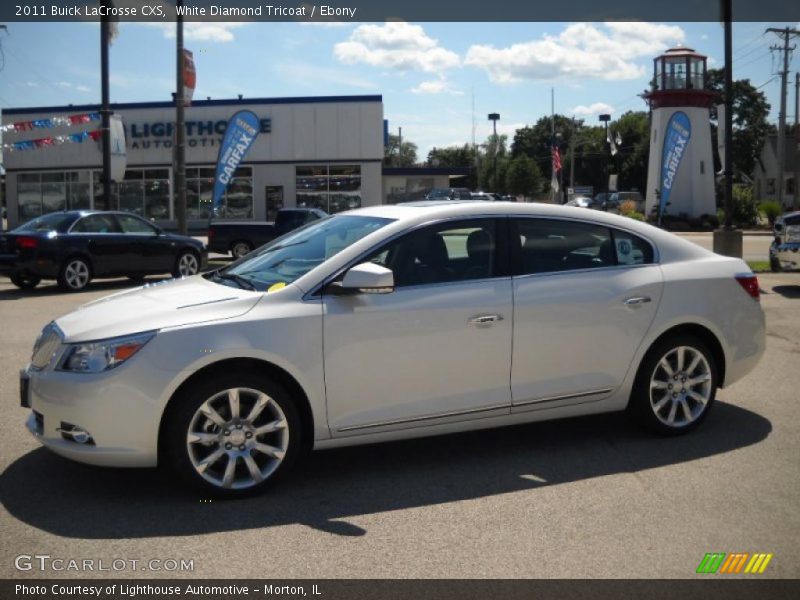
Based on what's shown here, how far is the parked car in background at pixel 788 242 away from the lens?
14.6 meters

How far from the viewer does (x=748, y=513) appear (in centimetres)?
447

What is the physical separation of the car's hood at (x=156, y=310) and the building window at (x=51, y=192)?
43231 millimetres

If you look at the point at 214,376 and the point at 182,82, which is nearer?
the point at 214,376

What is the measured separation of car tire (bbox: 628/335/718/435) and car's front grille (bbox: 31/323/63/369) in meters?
3.68

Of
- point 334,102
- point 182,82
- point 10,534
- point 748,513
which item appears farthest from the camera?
point 334,102

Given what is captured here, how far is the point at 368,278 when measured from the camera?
4734 mm

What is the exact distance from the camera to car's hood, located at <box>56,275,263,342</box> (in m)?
4.59

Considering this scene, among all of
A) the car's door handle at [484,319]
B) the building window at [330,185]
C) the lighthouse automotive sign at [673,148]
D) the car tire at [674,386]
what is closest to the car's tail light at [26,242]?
the car's door handle at [484,319]

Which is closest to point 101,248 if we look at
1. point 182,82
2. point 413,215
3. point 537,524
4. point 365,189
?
point 182,82

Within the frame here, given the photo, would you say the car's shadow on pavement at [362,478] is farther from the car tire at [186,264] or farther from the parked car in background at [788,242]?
the car tire at [186,264]

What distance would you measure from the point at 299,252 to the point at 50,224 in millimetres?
12044

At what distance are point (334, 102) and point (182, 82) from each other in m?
20.3

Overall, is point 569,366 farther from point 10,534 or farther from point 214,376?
point 10,534

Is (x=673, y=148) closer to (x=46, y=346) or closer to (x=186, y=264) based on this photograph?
(x=186, y=264)
